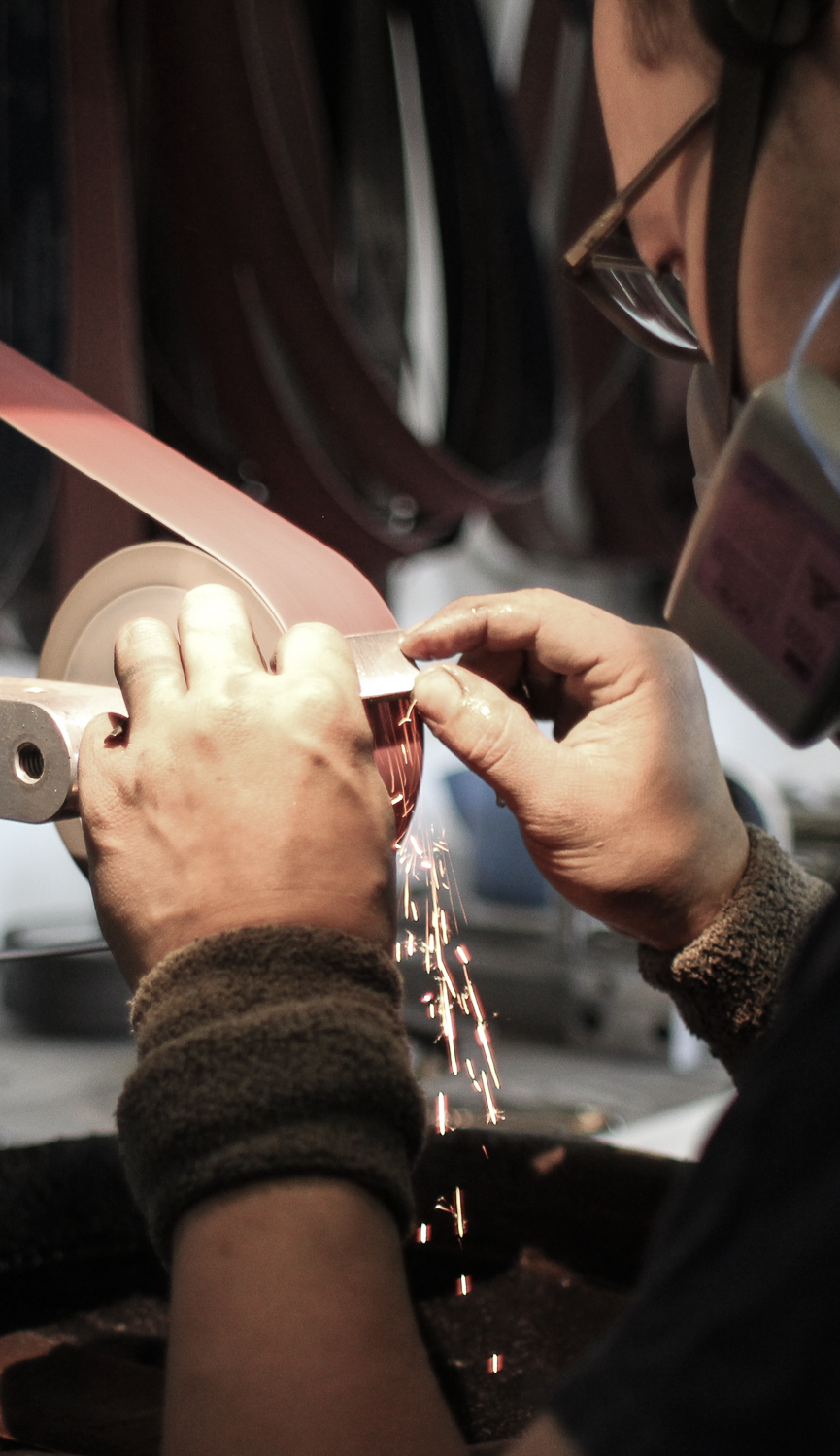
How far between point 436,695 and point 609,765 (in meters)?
0.15

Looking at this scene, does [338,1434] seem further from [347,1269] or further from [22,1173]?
[22,1173]

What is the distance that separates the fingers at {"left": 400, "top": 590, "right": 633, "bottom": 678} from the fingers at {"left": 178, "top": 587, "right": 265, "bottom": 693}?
5.7 inches

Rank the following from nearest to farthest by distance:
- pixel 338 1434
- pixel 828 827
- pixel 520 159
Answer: pixel 338 1434
pixel 520 159
pixel 828 827

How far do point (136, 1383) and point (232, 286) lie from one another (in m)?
1.21

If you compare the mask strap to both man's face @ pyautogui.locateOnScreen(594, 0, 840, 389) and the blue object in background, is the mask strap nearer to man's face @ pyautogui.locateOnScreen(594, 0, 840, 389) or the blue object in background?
man's face @ pyautogui.locateOnScreen(594, 0, 840, 389)

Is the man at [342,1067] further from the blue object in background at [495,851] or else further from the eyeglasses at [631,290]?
the blue object in background at [495,851]

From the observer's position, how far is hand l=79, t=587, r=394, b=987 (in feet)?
1.62

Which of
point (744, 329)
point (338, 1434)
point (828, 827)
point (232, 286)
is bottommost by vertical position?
point (828, 827)

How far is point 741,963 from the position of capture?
74 cm

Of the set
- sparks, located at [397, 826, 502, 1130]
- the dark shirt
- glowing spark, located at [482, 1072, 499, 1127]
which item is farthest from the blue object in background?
the dark shirt

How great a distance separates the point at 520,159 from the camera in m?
1.54

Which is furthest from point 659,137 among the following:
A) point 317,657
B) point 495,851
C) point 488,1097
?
point 495,851

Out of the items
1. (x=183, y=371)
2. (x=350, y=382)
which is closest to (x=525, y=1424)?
(x=350, y=382)

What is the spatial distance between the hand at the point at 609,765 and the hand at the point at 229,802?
14 centimetres
